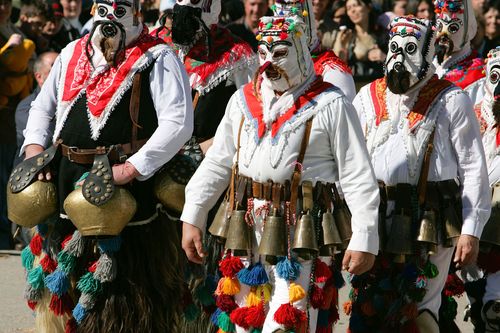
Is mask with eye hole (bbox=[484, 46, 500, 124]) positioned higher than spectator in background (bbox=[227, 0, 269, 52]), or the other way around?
mask with eye hole (bbox=[484, 46, 500, 124])

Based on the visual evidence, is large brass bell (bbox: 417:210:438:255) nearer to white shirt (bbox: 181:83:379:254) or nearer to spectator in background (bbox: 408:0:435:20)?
white shirt (bbox: 181:83:379:254)

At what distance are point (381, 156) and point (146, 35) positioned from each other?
1.39 m

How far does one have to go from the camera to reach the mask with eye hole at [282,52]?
5.55 meters

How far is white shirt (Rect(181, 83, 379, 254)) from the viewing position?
540cm

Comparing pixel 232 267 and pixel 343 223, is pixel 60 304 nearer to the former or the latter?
pixel 232 267

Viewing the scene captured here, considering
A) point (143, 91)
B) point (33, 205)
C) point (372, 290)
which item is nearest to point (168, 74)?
point (143, 91)

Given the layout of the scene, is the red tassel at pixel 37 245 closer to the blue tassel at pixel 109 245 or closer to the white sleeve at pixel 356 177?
the blue tassel at pixel 109 245

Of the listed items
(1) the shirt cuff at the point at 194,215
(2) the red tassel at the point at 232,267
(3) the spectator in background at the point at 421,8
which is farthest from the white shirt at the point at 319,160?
(3) the spectator in background at the point at 421,8

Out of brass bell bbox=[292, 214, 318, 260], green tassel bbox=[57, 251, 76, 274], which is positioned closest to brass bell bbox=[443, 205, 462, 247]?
brass bell bbox=[292, 214, 318, 260]

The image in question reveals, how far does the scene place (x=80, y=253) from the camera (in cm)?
628

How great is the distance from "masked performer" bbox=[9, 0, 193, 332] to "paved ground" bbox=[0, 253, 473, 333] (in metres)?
1.72

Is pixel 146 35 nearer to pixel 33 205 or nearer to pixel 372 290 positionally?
pixel 33 205

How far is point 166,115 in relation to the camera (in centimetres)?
627

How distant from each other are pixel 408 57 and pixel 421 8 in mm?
6261
